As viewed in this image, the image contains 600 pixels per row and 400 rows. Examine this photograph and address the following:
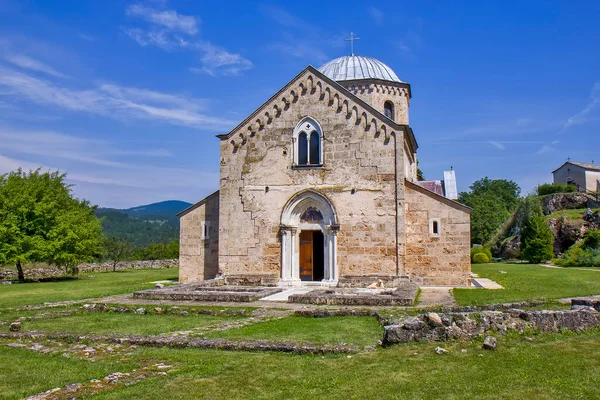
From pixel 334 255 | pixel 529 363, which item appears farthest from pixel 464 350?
pixel 334 255

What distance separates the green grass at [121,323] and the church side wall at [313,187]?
404 inches

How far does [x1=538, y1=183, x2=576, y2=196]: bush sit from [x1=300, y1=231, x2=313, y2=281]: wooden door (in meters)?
45.5

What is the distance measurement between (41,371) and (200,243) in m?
18.6

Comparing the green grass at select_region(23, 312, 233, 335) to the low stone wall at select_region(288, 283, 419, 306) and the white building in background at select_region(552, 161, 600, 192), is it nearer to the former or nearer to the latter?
the low stone wall at select_region(288, 283, 419, 306)

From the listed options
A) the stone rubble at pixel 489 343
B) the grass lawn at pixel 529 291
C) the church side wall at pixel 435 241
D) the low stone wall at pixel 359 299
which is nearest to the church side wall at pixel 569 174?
the grass lawn at pixel 529 291

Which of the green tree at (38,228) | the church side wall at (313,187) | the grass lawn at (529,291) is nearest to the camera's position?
the grass lawn at (529,291)

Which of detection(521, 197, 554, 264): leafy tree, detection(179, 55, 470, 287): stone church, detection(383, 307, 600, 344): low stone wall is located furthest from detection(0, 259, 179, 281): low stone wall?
detection(383, 307, 600, 344): low stone wall

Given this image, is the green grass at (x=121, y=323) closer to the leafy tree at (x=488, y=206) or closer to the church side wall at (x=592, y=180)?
the leafy tree at (x=488, y=206)

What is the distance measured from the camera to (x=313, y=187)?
24609mm

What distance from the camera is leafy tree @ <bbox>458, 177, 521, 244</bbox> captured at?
66.0 meters

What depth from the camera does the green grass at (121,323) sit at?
1243 cm

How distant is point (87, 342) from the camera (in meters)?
10.6

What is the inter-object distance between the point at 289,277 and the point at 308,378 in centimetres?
1682

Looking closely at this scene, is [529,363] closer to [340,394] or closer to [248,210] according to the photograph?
[340,394]
